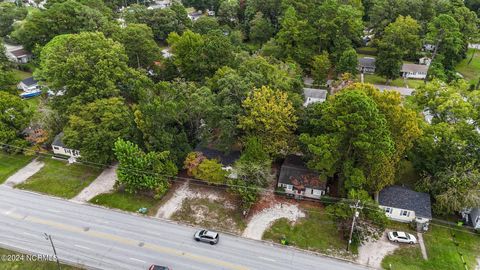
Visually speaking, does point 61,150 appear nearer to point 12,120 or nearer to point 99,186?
point 12,120

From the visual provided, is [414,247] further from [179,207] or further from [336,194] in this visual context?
[179,207]

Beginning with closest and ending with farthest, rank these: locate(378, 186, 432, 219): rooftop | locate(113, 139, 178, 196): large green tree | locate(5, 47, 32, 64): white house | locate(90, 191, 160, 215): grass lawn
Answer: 1. locate(378, 186, 432, 219): rooftop
2. locate(113, 139, 178, 196): large green tree
3. locate(90, 191, 160, 215): grass lawn
4. locate(5, 47, 32, 64): white house

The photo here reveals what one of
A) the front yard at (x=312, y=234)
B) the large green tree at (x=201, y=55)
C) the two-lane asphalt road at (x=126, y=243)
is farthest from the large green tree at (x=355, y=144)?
the large green tree at (x=201, y=55)

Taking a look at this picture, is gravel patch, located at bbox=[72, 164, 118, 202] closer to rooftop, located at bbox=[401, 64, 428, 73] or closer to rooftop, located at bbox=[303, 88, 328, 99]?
rooftop, located at bbox=[303, 88, 328, 99]

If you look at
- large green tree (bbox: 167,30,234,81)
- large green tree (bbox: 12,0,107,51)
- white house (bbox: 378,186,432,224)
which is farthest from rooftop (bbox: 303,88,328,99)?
large green tree (bbox: 12,0,107,51)

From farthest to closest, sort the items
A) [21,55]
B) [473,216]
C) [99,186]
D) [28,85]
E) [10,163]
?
[21,55] → [28,85] → [10,163] → [99,186] → [473,216]

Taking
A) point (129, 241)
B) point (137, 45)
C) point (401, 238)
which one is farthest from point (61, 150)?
point (401, 238)
